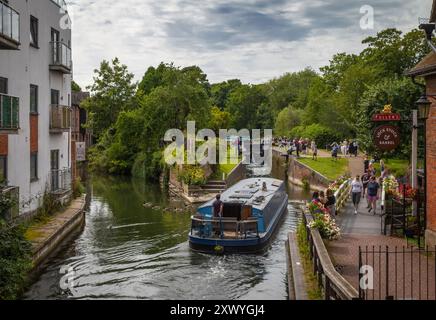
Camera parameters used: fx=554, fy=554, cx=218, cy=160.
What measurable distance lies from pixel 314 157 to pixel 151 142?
45.6 ft

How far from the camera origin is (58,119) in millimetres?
24047

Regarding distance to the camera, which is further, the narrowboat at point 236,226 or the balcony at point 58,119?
the balcony at point 58,119

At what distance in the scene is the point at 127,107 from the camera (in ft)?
207

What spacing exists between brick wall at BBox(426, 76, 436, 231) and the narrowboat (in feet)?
20.2

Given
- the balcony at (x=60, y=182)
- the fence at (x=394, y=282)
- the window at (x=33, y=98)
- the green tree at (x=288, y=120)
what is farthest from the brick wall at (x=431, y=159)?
the green tree at (x=288, y=120)

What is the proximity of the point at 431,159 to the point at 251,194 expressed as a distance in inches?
398

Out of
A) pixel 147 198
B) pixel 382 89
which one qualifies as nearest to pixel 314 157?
pixel 382 89

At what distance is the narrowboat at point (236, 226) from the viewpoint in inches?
732

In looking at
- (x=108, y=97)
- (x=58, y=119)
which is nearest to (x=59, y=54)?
(x=58, y=119)

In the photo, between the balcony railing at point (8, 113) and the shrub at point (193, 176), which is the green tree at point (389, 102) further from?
the balcony railing at point (8, 113)

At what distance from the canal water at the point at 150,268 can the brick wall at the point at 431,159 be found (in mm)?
4346

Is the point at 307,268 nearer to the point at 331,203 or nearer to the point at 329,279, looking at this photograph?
the point at 329,279

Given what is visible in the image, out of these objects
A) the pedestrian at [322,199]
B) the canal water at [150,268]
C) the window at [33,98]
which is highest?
the window at [33,98]

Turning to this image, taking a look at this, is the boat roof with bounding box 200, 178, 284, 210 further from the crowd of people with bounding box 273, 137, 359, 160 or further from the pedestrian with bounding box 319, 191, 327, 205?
the crowd of people with bounding box 273, 137, 359, 160
